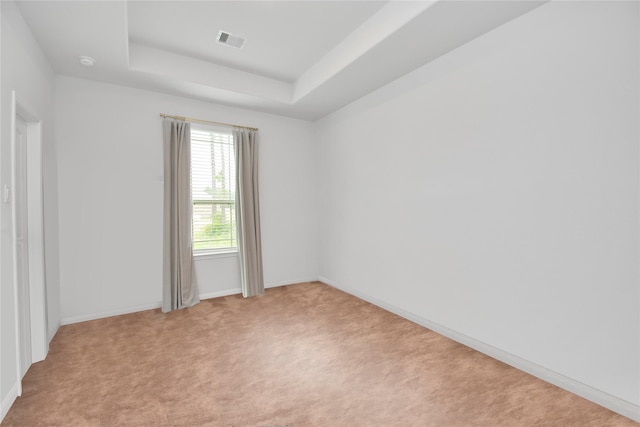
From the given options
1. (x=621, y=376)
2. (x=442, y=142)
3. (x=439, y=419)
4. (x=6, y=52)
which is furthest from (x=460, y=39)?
(x=6, y=52)

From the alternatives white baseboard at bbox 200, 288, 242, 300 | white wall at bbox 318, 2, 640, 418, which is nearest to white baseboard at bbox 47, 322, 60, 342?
white baseboard at bbox 200, 288, 242, 300

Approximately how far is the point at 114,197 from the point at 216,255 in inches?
54.5

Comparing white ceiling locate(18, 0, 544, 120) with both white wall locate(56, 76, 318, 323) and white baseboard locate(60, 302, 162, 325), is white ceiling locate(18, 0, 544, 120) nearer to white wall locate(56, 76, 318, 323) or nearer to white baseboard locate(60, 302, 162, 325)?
white wall locate(56, 76, 318, 323)

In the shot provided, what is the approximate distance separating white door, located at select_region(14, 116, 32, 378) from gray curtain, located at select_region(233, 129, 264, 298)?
85.8 inches

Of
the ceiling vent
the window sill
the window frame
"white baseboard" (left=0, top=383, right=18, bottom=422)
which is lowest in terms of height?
"white baseboard" (left=0, top=383, right=18, bottom=422)

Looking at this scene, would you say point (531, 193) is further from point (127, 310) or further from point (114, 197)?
point (127, 310)

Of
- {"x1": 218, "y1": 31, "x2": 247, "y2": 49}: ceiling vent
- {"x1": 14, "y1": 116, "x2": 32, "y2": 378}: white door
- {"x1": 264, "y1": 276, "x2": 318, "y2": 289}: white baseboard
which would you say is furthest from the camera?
{"x1": 264, "y1": 276, "x2": 318, "y2": 289}: white baseboard

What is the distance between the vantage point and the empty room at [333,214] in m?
1.88

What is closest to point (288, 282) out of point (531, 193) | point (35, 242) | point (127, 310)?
point (127, 310)

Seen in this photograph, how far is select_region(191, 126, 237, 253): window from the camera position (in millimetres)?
4035

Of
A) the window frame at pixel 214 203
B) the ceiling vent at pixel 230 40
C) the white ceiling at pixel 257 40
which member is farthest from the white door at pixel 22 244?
the ceiling vent at pixel 230 40

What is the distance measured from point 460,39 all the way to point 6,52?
3309 mm

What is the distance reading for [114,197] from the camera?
11.4 ft

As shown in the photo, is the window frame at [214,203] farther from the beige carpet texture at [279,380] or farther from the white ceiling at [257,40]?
the beige carpet texture at [279,380]
